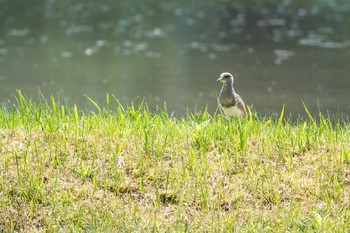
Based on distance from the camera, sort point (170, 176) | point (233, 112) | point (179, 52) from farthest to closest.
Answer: point (179, 52), point (233, 112), point (170, 176)

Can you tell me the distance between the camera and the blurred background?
1486 centimetres

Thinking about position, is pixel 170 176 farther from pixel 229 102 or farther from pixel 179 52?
pixel 179 52

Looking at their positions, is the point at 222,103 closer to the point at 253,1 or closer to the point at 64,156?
the point at 64,156

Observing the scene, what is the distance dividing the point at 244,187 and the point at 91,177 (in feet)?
3.68

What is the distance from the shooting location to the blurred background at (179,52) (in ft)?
48.8

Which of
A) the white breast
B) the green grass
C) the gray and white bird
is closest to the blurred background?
the gray and white bird

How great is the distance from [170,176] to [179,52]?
14.8 m

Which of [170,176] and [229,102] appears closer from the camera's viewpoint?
[170,176]

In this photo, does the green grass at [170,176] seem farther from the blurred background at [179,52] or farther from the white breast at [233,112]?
the blurred background at [179,52]

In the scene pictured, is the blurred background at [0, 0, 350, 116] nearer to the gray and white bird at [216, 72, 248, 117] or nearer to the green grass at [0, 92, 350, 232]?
the gray and white bird at [216, 72, 248, 117]

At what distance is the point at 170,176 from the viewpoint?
18.9 ft

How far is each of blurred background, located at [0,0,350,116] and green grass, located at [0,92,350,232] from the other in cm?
439

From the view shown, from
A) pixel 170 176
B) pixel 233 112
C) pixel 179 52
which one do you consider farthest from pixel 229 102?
pixel 179 52

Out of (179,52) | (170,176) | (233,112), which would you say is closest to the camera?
(170,176)
